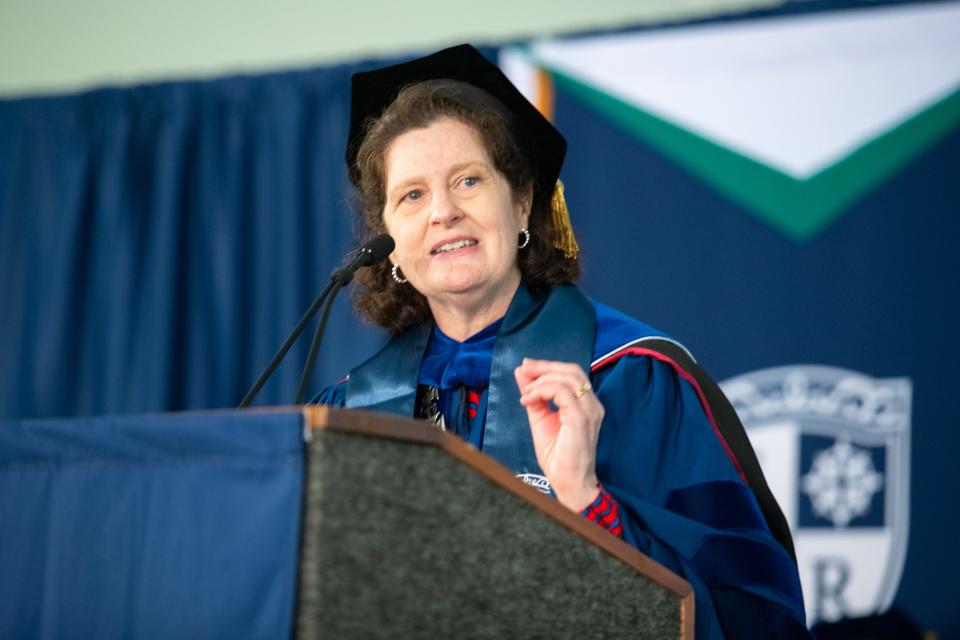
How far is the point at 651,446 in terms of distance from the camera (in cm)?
185

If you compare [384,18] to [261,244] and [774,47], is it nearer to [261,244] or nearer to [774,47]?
[261,244]

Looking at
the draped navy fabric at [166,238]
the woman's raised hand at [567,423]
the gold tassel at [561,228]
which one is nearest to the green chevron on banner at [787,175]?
the draped navy fabric at [166,238]

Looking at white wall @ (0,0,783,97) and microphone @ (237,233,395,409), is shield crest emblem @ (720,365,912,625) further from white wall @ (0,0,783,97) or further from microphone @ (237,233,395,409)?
microphone @ (237,233,395,409)

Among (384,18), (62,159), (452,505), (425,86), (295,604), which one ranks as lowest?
(295,604)

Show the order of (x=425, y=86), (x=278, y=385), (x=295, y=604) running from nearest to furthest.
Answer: (x=295, y=604), (x=425, y=86), (x=278, y=385)

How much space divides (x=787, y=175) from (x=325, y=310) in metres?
2.66

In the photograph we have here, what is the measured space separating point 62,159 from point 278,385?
4.84 feet

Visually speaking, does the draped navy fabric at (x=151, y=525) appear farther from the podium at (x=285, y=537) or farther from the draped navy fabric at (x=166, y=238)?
the draped navy fabric at (x=166, y=238)

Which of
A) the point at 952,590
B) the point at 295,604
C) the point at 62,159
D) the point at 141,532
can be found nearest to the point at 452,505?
the point at 295,604

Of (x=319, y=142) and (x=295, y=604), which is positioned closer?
(x=295, y=604)

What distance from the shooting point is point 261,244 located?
4914mm

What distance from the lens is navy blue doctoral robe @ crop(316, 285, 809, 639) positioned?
166 centimetres

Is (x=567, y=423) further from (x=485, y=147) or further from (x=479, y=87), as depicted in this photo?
(x=479, y=87)

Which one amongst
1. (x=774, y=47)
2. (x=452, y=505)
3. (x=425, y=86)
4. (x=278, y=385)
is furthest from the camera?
(x=278, y=385)
